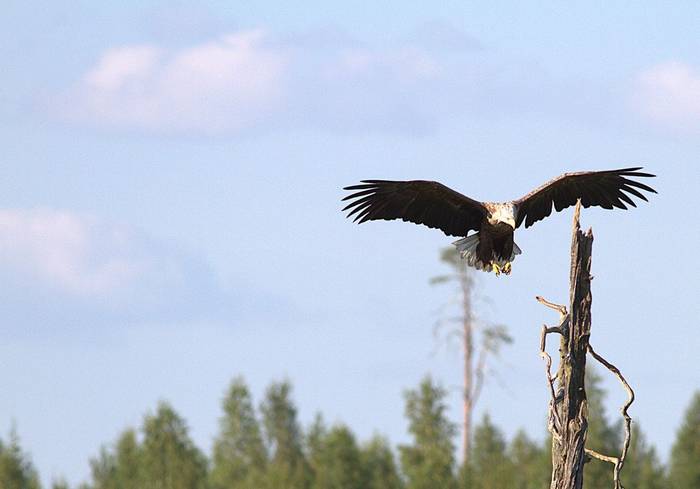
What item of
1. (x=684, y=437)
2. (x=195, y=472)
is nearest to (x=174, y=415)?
(x=195, y=472)

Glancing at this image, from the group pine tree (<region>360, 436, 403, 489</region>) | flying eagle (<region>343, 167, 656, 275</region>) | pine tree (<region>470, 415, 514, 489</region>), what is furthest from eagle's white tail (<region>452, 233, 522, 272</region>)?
pine tree (<region>360, 436, 403, 489</region>)

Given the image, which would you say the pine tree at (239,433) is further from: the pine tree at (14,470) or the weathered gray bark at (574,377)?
the weathered gray bark at (574,377)

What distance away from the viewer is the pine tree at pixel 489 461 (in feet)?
141

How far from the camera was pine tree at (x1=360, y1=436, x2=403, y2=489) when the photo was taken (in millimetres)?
46531

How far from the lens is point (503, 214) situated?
1723cm

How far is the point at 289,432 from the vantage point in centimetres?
6384

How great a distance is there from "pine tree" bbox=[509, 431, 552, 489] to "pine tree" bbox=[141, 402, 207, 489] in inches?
361

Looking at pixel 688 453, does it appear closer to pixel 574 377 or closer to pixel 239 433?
pixel 239 433

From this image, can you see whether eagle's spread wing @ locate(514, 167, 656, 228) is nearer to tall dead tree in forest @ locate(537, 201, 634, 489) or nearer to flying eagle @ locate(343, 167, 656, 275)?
flying eagle @ locate(343, 167, 656, 275)

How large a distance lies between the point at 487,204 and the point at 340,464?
94.2 feet

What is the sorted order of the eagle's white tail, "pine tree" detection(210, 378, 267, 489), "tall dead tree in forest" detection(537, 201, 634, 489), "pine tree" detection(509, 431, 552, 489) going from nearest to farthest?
"tall dead tree in forest" detection(537, 201, 634, 489) < the eagle's white tail < "pine tree" detection(509, 431, 552, 489) < "pine tree" detection(210, 378, 267, 489)

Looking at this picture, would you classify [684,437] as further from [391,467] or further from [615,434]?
[391,467]

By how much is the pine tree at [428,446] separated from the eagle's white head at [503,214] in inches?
1016

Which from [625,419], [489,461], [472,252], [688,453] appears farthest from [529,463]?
[625,419]
